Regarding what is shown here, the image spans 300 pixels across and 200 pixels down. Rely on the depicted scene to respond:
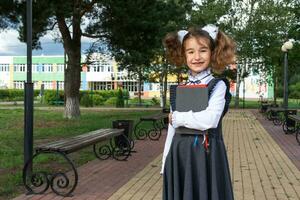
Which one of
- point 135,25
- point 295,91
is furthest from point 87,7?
point 295,91

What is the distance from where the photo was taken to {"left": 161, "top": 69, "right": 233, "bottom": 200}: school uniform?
3.51m

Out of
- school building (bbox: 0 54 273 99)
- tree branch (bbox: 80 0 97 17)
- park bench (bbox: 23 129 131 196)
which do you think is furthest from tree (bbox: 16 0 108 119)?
school building (bbox: 0 54 273 99)

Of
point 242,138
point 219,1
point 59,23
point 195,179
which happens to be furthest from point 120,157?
point 219,1

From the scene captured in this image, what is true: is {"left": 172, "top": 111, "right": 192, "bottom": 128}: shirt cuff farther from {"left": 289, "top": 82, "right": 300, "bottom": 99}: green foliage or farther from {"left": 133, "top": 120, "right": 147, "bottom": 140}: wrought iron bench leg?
{"left": 289, "top": 82, "right": 300, "bottom": 99}: green foliage

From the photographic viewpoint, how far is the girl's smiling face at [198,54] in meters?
3.57

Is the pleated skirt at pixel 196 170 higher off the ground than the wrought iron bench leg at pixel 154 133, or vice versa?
the pleated skirt at pixel 196 170

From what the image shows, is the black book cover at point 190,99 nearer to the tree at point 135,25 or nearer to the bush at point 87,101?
the tree at point 135,25

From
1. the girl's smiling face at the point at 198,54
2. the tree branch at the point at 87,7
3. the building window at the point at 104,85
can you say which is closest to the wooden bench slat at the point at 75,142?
the girl's smiling face at the point at 198,54

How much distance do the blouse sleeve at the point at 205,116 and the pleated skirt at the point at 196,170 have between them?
0.14 meters

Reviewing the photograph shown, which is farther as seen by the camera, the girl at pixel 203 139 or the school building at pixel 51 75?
the school building at pixel 51 75

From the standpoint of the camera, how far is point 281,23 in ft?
104

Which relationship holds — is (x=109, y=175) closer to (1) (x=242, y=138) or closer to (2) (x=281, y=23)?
(1) (x=242, y=138)

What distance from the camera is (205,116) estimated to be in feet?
11.2

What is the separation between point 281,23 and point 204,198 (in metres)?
29.5
